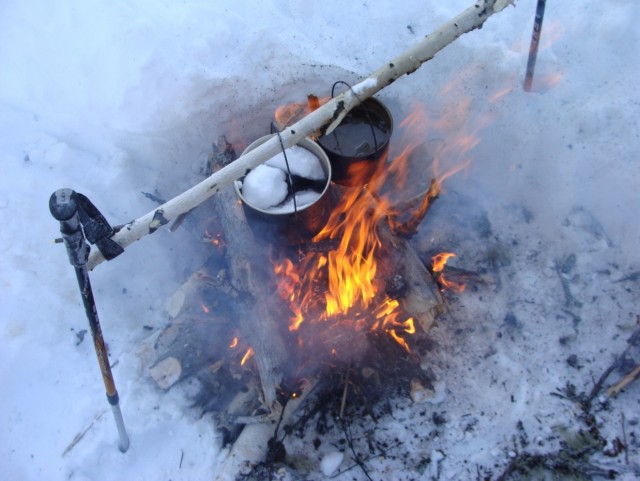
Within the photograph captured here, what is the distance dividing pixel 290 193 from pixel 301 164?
9.8 inches

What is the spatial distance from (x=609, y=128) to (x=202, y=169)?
12.9ft

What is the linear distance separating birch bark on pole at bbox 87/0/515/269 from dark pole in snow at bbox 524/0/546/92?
972mm

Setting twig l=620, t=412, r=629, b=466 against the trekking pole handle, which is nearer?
the trekking pole handle

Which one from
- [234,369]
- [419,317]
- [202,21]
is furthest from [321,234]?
[202,21]

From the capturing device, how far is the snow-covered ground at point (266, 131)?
12.1 ft

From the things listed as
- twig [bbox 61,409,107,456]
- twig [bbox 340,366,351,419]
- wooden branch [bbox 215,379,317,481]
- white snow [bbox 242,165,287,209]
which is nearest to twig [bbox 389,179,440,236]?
white snow [bbox 242,165,287,209]

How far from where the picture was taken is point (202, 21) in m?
5.45

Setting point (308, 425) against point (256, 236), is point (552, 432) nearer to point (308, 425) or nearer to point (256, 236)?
point (308, 425)

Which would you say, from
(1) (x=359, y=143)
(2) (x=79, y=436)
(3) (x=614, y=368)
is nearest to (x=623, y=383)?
(3) (x=614, y=368)

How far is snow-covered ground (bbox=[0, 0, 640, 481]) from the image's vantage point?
3.68 metres

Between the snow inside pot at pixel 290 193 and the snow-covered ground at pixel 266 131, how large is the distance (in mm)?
1277

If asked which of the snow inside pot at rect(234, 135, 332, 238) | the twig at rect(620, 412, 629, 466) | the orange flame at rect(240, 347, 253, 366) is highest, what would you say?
the snow inside pot at rect(234, 135, 332, 238)

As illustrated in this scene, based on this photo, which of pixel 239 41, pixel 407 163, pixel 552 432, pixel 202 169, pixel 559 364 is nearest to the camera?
pixel 552 432

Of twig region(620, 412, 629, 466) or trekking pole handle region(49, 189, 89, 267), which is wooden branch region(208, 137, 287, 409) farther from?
twig region(620, 412, 629, 466)
